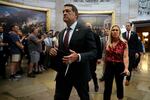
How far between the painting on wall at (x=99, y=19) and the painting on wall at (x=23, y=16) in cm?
257

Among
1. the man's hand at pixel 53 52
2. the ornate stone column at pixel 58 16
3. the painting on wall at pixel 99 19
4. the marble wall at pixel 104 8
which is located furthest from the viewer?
the ornate stone column at pixel 58 16

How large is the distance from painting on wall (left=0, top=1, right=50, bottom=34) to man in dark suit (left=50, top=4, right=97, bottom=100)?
945cm

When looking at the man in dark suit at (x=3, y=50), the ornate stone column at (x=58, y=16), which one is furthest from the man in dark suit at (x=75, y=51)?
the ornate stone column at (x=58, y=16)

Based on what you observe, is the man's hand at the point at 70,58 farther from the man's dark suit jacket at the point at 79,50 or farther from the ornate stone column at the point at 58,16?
the ornate stone column at the point at 58,16

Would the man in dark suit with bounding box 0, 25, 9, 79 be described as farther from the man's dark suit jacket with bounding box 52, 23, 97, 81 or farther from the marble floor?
the man's dark suit jacket with bounding box 52, 23, 97, 81

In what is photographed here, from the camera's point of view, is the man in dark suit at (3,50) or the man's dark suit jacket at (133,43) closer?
the man's dark suit jacket at (133,43)

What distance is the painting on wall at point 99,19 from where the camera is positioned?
15.2 meters

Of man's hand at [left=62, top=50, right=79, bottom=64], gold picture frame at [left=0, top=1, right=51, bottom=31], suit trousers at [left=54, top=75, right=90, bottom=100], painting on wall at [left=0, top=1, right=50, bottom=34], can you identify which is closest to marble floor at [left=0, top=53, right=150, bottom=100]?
suit trousers at [left=54, top=75, right=90, bottom=100]

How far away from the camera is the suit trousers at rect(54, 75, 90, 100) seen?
116 inches

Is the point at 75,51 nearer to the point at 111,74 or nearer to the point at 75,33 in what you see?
the point at 75,33

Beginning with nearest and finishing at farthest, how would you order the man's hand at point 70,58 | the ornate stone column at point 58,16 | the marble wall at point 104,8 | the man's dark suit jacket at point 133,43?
1. the man's hand at point 70,58
2. the man's dark suit jacket at point 133,43
3. the marble wall at point 104,8
4. the ornate stone column at point 58,16

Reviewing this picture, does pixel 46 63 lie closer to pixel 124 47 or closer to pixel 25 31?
pixel 124 47

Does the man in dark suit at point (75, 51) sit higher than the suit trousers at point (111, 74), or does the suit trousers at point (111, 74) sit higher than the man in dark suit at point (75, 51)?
the man in dark suit at point (75, 51)

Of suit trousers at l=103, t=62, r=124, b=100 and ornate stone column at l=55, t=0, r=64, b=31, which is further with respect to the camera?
ornate stone column at l=55, t=0, r=64, b=31
